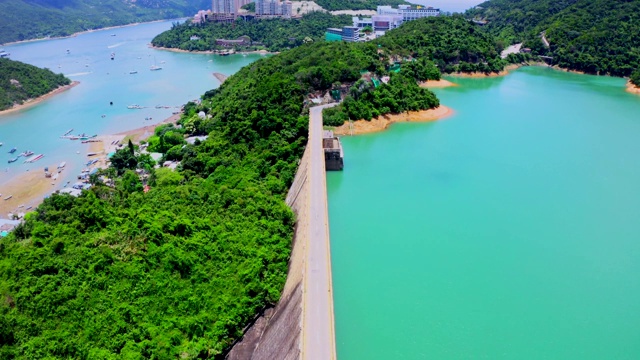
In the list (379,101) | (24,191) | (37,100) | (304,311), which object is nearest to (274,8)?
(37,100)

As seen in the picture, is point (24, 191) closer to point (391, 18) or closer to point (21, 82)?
point (21, 82)

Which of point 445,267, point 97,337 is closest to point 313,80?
point 445,267

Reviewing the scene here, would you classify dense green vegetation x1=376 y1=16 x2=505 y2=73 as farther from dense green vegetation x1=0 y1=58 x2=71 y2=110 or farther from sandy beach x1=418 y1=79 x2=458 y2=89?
dense green vegetation x1=0 y1=58 x2=71 y2=110

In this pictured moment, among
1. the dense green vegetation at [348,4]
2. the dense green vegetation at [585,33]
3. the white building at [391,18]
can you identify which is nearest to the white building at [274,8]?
the dense green vegetation at [348,4]

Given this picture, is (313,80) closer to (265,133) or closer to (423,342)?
(265,133)

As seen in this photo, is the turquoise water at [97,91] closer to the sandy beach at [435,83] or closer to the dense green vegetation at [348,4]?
the sandy beach at [435,83]

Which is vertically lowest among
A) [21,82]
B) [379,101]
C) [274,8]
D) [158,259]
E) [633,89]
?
[158,259]
